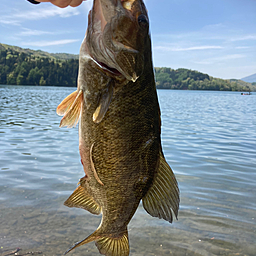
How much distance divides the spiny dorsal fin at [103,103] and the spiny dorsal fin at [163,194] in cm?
69

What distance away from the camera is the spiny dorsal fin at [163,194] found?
2.44 meters

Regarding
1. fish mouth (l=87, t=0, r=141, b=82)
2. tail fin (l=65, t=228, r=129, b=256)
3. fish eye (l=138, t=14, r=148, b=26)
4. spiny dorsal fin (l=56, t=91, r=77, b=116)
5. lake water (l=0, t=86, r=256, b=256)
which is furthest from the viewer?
lake water (l=0, t=86, r=256, b=256)

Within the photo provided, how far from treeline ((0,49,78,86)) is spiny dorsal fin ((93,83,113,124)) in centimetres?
7547

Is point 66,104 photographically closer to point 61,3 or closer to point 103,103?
point 103,103

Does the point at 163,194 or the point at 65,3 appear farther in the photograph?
the point at 163,194

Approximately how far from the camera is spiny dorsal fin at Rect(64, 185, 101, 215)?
2.59 m

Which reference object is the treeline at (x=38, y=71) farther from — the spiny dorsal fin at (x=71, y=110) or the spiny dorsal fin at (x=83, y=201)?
the spiny dorsal fin at (x=71, y=110)

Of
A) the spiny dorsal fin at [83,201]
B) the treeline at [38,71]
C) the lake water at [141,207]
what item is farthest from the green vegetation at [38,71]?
the spiny dorsal fin at [83,201]

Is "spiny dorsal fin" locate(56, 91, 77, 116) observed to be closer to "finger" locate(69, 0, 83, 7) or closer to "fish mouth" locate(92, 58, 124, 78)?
"fish mouth" locate(92, 58, 124, 78)

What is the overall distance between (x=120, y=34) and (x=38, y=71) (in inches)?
3836

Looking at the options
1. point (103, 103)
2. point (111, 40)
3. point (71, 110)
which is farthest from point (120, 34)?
point (71, 110)

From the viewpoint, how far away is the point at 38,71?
92750 millimetres

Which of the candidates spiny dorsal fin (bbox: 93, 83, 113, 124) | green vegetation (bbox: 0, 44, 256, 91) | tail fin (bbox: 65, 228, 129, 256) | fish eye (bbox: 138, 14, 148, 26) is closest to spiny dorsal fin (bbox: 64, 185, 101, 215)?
tail fin (bbox: 65, 228, 129, 256)

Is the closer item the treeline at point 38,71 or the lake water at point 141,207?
the lake water at point 141,207
